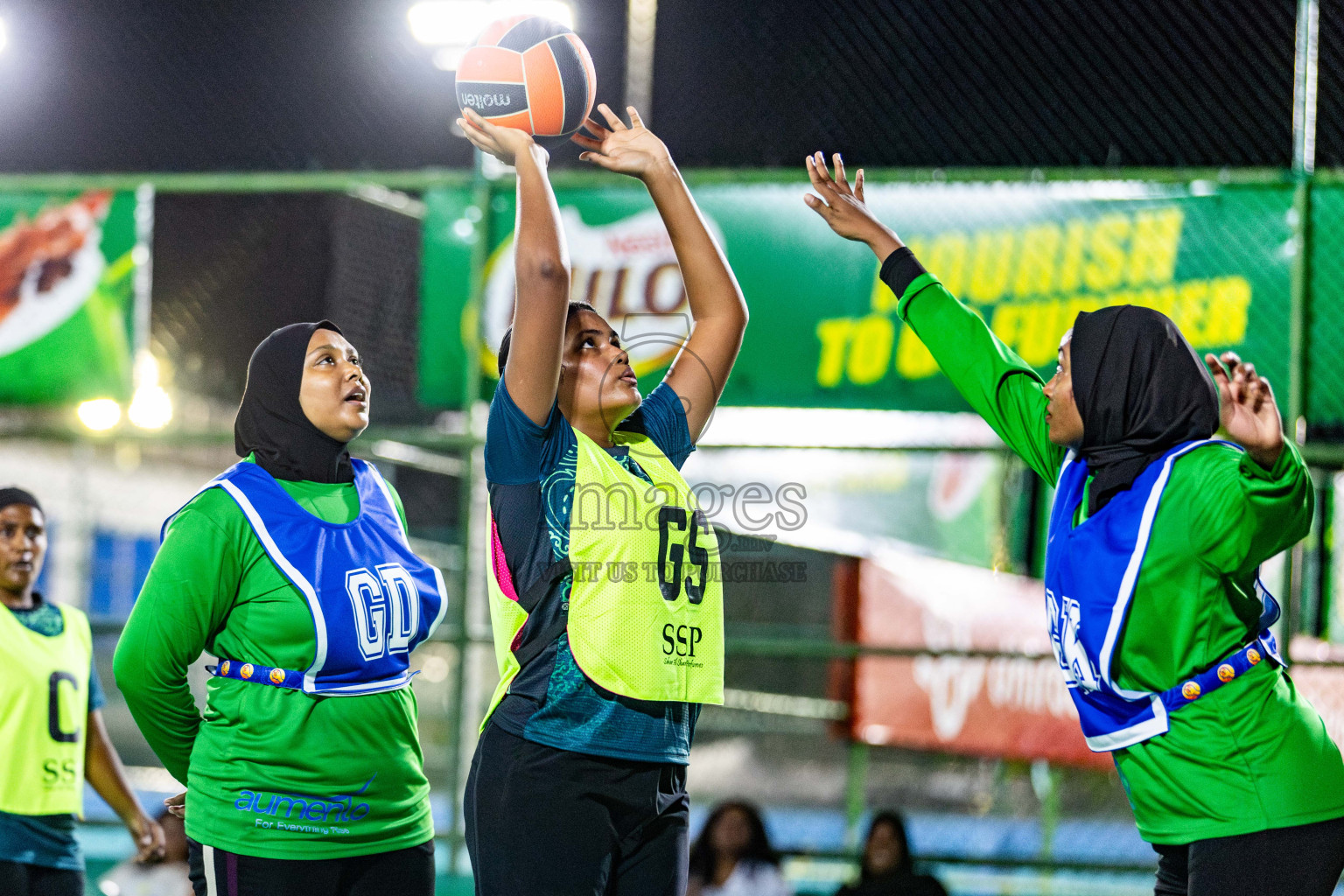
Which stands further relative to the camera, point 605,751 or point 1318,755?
point 1318,755

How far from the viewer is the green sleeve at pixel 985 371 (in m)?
3.26

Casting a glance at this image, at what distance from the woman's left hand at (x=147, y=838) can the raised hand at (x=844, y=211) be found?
3093 millimetres

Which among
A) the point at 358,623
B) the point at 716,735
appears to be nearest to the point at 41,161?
the point at 716,735

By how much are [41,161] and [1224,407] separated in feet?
44.8

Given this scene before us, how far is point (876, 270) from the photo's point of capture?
6.01m

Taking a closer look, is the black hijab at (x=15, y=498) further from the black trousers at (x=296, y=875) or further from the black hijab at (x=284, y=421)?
the black trousers at (x=296, y=875)

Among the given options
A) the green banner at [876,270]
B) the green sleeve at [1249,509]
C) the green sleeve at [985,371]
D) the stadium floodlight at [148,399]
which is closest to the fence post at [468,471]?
the green banner at [876,270]

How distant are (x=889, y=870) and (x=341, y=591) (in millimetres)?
3756

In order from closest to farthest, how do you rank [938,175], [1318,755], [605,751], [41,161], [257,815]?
[605,751]
[1318,755]
[257,815]
[938,175]
[41,161]

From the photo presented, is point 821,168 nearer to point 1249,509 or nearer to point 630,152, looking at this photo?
point 630,152

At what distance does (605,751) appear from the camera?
2.58 metres

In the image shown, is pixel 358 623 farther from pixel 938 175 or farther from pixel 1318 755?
pixel 938 175

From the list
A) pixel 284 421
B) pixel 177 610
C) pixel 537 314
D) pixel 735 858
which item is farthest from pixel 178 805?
pixel 735 858

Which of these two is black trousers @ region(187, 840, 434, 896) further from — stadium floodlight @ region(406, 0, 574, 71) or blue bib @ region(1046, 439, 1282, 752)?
stadium floodlight @ region(406, 0, 574, 71)
